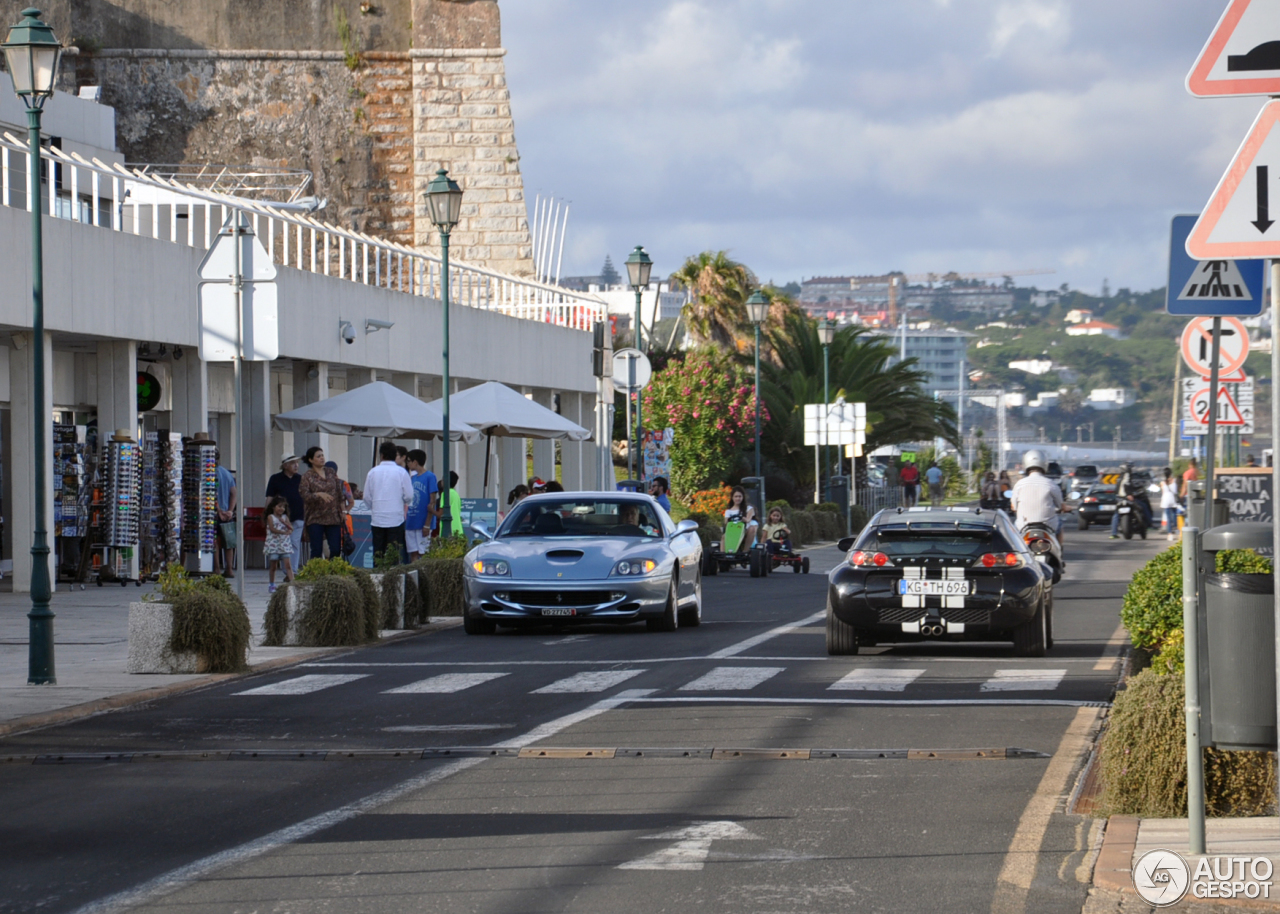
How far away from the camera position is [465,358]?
127 feet

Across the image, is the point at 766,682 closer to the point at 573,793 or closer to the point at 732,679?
the point at 732,679

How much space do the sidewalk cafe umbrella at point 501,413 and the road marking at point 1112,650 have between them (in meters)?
12.3

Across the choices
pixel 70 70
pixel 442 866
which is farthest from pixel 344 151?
pixel 442 866

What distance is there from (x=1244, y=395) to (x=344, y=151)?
2864 cm

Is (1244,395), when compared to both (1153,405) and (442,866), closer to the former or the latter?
(442,866)

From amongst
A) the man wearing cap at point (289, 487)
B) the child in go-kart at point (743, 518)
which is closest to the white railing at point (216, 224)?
the man wearing cap at point (289, 487)

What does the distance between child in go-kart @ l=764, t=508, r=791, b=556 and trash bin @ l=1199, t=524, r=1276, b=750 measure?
23.9 m

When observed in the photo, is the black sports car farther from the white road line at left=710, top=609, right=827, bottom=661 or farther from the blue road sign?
the blue road sign

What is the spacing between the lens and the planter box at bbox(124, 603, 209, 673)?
1423 cm

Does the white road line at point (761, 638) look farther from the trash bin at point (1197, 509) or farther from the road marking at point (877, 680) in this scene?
the trash bin at point (1197, 509)

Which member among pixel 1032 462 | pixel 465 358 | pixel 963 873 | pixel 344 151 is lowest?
pixel 963 873

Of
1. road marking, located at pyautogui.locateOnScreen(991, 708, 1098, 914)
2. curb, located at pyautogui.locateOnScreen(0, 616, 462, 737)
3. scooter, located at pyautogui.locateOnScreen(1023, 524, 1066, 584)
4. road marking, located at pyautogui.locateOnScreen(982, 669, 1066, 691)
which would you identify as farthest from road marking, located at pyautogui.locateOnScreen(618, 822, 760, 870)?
scooter, located at pyautogui.locateOnScreen(1023, 524, 1066, 584)

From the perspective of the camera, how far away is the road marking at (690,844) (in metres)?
7.09

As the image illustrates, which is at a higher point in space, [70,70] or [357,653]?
[70,70]
